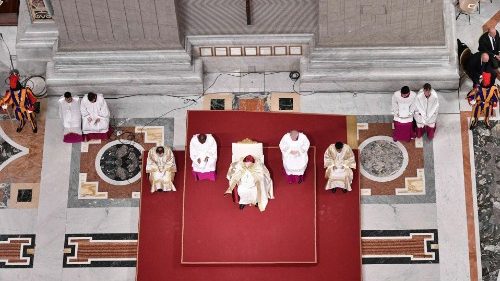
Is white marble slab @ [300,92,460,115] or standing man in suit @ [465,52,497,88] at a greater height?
standing man in suit @ [465,52,497,88]

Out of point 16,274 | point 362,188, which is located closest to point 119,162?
point 16,274

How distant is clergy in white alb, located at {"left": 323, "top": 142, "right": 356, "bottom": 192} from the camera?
12.8 m

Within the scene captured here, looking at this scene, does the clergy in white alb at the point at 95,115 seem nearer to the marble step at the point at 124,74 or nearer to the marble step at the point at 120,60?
the marble step at the point at 124,74

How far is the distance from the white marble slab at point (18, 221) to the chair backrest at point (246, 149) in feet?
10.7

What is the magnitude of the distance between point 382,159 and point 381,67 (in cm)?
145

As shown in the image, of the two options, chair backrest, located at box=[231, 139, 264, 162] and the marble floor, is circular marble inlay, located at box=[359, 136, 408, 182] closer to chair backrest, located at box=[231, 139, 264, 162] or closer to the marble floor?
the marble floor

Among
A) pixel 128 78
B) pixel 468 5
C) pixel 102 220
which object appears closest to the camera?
pixel 102 220

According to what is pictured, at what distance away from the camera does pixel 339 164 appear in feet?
41.8

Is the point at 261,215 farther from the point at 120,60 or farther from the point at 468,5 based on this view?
the point at 468,5

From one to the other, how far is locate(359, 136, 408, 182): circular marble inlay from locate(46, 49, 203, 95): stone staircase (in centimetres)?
287

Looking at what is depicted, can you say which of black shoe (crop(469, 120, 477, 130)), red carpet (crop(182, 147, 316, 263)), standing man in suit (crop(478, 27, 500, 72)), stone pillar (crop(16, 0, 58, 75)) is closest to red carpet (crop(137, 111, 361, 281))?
red carpet (crop(182, 147, 316, 263))

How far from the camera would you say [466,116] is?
1361 centimetres

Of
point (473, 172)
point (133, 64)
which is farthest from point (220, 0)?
point (473, 172)

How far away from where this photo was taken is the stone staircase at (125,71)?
13.4 m
